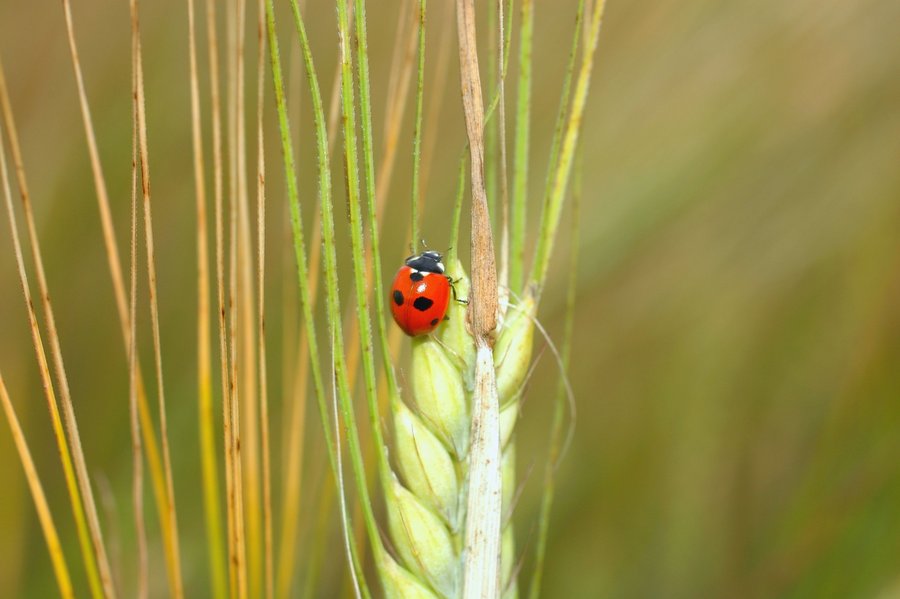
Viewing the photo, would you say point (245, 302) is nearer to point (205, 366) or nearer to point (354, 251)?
point (205, 366)

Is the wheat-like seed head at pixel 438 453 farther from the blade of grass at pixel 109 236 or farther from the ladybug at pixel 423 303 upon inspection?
the blade of grass at pixel 109 236

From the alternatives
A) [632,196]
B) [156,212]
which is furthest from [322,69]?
[632,196]

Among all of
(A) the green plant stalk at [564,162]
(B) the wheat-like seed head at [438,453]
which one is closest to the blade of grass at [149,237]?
(B) the wheat-like seed head at [438,453]

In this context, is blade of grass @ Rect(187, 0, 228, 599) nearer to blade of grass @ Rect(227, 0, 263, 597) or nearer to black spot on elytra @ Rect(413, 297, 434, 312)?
blade of grass @ Rect(227, 0, 263, 597)

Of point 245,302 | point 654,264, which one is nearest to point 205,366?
point 245,302

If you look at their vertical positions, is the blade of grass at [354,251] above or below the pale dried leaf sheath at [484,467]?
above

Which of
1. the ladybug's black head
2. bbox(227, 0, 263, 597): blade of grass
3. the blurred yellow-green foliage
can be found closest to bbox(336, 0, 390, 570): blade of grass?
bbox(227, 0, 263, 597): blade of grass

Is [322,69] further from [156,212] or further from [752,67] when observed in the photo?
[752,67]
